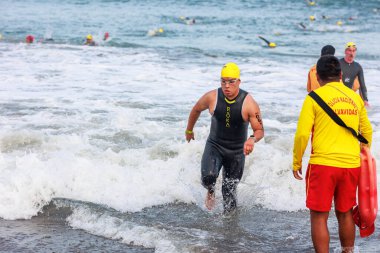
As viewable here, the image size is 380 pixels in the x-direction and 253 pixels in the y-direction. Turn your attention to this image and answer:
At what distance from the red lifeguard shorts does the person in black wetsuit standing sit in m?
1.28

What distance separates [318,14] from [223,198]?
38.7 m

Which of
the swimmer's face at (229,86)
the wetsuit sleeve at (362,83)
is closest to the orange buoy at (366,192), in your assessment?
the swimmer's face at (229,86)

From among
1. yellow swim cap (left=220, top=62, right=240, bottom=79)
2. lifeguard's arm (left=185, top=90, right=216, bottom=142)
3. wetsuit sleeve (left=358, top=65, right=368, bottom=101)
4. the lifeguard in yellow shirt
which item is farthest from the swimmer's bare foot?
wetsuit sleeve (left=358, top=65, right=368, bottom=101)

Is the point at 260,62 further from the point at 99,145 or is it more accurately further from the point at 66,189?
the point at 66,189

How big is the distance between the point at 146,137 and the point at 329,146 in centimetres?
645

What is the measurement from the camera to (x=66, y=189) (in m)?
8.08

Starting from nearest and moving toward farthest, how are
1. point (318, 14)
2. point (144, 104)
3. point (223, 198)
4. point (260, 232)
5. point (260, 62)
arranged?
point (260, 232)
point (223, 198)
point (144, 104)
point (260, 62)
point (318, 14)

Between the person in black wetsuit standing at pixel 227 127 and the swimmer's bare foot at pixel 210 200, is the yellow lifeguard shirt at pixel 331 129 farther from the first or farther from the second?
the swimmer's bare foot at pixel 210 200

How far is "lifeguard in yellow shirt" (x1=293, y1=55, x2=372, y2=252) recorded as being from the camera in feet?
16.2

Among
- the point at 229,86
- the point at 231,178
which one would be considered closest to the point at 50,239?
the point at 231,178

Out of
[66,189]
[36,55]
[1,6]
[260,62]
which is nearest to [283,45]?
[260,62]

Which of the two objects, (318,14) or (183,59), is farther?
(318,14)

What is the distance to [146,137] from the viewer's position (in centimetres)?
1112

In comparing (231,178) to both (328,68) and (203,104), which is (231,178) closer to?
(203,104)
